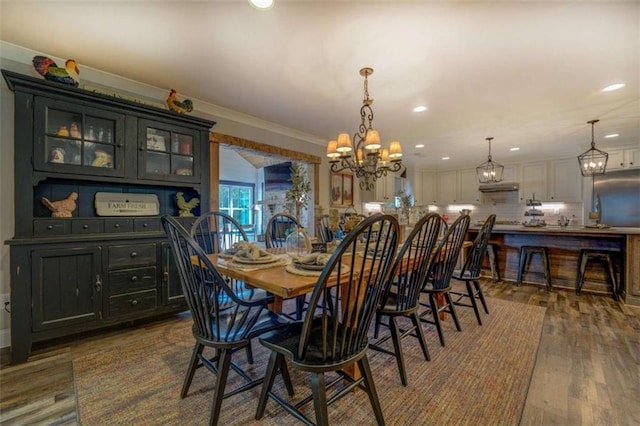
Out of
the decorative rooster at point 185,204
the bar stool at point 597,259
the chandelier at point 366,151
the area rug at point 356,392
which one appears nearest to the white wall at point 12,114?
the decorative rooster at point 185,204

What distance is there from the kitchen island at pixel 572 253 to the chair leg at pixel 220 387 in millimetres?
4431

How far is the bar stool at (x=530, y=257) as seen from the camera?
4180 mm

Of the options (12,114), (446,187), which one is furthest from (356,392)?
(446,187)

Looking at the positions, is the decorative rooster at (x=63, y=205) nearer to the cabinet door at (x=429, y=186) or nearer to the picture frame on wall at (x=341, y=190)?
the picture frame on wall at (x=341, y=190)

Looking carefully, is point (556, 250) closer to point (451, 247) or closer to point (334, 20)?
point (451, 247)

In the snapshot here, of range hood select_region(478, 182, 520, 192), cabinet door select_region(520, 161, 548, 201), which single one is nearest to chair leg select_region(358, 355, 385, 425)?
range hood select_region(478, 182, 520, 192)

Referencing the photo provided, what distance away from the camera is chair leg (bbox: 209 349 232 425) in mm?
1403

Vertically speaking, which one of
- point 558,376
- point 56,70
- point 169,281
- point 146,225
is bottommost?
point 558,376

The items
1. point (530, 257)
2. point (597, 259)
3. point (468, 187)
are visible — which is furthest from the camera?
point (468, 187)

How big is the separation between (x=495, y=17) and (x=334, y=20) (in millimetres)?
1071

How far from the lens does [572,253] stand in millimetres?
4141

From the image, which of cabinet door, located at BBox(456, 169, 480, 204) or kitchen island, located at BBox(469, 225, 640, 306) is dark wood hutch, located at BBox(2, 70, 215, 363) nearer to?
kitchen island, located at BBox(469, 225, 640, 306)

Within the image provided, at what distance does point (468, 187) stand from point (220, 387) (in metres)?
7.86

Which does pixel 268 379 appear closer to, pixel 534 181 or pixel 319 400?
pixel 319 400
